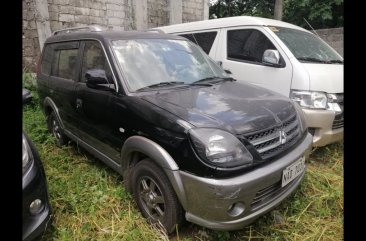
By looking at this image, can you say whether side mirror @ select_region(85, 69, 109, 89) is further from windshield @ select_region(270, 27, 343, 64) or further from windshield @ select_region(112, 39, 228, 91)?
windshield @ select_region(270, 27, 343, 64)

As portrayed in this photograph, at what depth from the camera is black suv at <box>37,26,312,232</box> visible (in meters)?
Result: 2.13

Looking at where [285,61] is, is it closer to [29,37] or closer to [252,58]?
[252,58]

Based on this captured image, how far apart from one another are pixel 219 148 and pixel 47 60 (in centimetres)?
350

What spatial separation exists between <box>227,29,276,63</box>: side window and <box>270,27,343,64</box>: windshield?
241 millimetres

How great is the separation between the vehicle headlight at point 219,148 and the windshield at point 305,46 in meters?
2.58

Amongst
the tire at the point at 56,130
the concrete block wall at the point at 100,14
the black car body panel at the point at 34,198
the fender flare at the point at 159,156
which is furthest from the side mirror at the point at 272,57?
the concrete block wall at the point at 100,14

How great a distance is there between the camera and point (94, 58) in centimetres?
330

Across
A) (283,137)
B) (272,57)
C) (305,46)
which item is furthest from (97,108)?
(305,46)

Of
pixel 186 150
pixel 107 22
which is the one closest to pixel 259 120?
pixel 186 150

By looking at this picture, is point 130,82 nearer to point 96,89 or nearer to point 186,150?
point 96,89

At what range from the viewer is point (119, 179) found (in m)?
3.49

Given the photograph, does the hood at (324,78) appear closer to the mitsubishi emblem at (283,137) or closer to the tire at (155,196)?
the mitsubishi emblem at (283,137)
